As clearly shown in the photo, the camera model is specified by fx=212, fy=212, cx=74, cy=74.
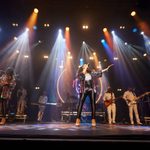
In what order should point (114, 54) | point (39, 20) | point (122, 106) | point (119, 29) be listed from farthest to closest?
1. point (114, 54)
2. point (122, 106)
3. point (119, 29)
4. point (39, 20)

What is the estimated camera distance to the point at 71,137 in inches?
120

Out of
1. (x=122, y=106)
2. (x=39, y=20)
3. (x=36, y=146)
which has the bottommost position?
(x=36, y=146)

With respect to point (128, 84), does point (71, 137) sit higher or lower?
lower

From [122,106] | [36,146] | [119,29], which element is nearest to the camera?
[36,146]

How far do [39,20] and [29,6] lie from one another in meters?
1.59

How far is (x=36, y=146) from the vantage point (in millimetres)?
2941

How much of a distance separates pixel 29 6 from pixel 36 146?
857 centimetres

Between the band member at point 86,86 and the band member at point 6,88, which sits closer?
the band member at point 86,86

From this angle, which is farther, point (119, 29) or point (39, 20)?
point (119, 29)

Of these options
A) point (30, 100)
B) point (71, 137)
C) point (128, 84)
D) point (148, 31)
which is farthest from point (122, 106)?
point (71, 137)

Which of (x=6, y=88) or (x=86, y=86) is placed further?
(x=6, y=88)

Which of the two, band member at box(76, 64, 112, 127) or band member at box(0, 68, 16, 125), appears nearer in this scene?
band member at box(76, 64, 112, 127)

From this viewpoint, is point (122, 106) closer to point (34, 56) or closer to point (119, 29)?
point (119, 29)

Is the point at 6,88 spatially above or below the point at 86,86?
above
